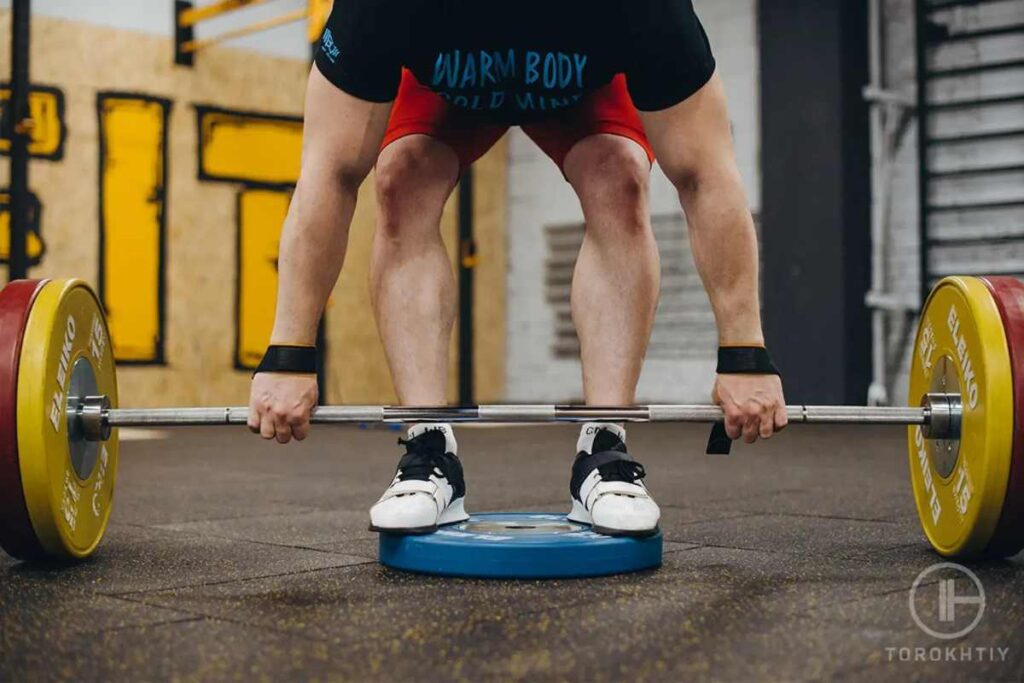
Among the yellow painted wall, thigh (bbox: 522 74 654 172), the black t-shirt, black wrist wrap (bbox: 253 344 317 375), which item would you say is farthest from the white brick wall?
black wrist wrap (bbox: 253 344 317 375)

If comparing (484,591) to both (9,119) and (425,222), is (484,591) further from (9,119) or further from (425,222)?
(9,119)

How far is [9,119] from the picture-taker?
15.4 ft

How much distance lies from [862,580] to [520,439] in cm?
288

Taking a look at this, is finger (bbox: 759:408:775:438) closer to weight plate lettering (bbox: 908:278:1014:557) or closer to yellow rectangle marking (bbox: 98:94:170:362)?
weight plate lettering (bbox: 908:278:1014:557)

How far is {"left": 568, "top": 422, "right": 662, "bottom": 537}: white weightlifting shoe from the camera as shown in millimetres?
1393

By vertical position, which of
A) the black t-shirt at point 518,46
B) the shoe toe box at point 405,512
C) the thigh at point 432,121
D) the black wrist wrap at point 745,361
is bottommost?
the shoe toe box at point 405,512

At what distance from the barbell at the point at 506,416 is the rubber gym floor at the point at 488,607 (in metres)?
0.06

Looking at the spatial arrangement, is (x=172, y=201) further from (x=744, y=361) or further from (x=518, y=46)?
(x=744, y=361)

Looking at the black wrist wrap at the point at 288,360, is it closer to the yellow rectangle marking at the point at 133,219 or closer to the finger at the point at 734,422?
the finger at the point at 734,422

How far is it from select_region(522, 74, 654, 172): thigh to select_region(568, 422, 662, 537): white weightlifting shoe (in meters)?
0.39

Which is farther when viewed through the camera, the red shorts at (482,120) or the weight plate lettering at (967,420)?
the red shorts at (482,120)

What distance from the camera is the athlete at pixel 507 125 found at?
1.36 metres

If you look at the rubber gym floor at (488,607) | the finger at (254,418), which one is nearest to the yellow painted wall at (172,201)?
the rubber gym floor at (488,607)

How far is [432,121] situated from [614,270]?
317 mm
